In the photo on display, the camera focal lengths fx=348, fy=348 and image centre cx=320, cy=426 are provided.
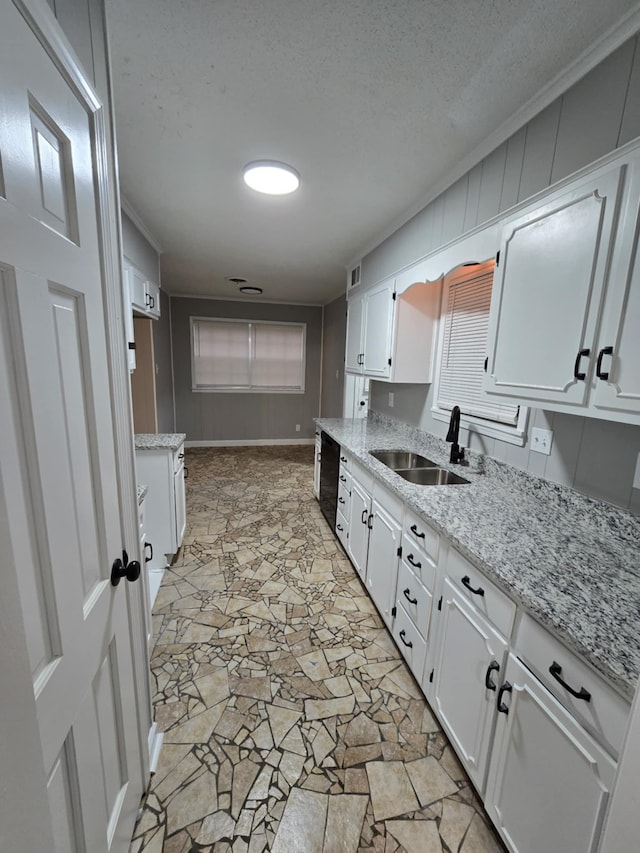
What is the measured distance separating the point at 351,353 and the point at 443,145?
2008 mm

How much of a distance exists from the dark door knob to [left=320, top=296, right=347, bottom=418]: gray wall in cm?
449

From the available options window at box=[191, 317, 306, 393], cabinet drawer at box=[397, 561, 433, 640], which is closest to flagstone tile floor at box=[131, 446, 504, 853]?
cabinet drawer at box=[397, 561, 433, 640]

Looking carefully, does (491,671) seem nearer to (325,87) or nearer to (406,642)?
(406,642)

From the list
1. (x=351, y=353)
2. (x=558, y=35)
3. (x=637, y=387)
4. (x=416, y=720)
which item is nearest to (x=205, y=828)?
(x=416, y=720)

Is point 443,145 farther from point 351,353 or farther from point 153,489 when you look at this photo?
point 153,489

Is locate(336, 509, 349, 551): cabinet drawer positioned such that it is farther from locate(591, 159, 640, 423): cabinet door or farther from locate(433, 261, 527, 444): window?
locate(591, 159, 640, 423): cabinet door

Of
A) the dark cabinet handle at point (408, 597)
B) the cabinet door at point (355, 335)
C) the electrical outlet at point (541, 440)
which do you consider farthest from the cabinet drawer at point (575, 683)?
the cabinet door at point (355, 335)

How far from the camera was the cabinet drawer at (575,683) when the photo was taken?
765mm

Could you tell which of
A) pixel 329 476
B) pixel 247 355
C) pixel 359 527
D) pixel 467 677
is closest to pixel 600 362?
pixel 467 677

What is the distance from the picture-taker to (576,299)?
1214 mm

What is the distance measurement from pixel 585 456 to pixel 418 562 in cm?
85

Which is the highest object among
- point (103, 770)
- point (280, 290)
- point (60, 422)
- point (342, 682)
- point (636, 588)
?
point (280, 290)

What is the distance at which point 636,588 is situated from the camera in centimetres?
101

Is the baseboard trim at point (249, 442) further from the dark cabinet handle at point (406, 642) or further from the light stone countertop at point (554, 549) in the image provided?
the dark cabinet handle at point (406, 642)
